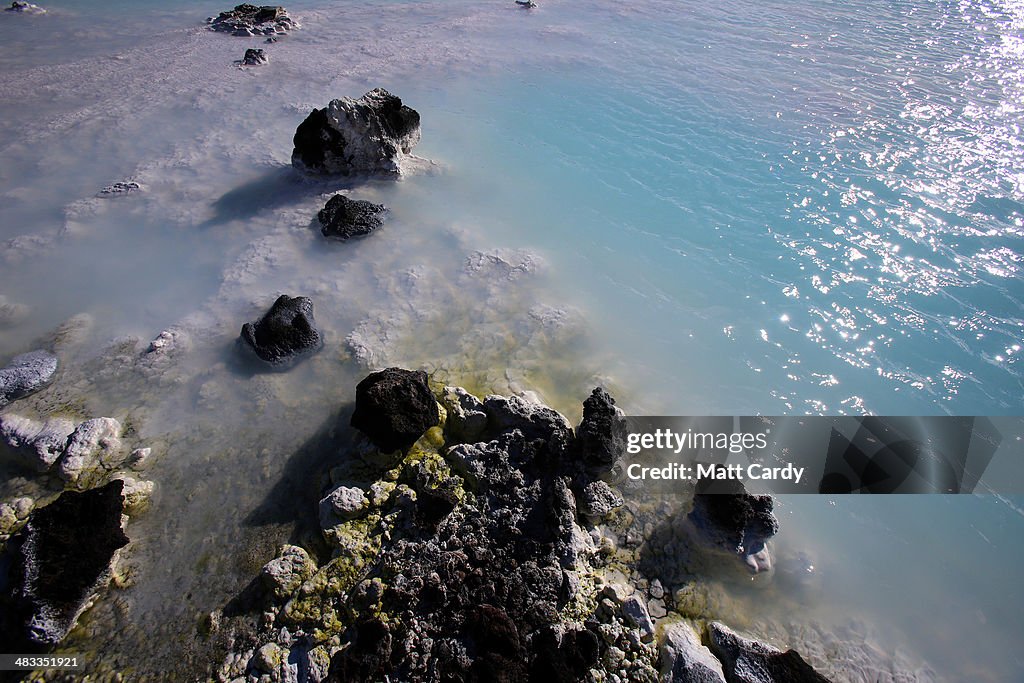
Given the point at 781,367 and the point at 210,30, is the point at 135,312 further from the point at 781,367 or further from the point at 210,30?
the point at 210,30

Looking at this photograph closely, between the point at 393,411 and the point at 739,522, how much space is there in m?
4.87

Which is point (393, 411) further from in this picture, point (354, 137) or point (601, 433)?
point (354, 137)

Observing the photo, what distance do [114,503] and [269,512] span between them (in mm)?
1866

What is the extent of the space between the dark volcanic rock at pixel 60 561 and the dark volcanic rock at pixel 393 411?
10.5 ft

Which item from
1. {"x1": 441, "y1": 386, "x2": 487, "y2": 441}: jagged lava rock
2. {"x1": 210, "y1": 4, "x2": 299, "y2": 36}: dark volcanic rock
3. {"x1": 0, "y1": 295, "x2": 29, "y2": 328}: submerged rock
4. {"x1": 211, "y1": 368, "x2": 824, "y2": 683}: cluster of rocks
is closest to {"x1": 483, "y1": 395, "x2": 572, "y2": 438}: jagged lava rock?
{"x1": 211, "y1": 368, "x2": 824, "y2": 683}: cluster of rocks

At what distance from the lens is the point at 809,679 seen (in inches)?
225

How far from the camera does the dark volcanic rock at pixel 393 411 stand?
745 cm

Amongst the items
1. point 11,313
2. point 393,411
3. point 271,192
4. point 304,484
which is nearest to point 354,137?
point 271,192

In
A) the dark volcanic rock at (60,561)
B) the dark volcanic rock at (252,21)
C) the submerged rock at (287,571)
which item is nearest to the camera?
the dark volcanic rock at (60,561)

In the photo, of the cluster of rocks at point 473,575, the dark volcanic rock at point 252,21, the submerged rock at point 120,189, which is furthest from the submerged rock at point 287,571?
the dark volcanic rock at point 252,21

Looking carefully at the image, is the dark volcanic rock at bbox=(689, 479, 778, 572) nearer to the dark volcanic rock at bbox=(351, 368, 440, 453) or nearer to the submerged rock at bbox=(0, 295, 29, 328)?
the dark volcanic rock at bbox=(351, 368, 440, 453)

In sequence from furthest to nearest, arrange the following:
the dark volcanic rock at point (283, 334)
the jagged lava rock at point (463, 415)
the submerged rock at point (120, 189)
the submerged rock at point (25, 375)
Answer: the submerged rock at point (120, 189) < the dark volcanic rock at point (283, 334) < the submerged rock at point (25, 375) < the jagged lava rock at point (463, 415)

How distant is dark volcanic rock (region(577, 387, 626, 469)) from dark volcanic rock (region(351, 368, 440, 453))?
223 cm

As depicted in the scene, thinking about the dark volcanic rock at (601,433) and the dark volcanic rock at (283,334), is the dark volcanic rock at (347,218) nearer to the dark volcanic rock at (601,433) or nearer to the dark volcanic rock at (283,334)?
the dark volcanic rock at (283,334)
